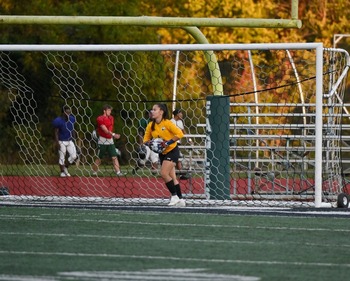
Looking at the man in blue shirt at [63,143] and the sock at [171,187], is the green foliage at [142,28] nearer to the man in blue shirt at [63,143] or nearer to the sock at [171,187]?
the man in blue shirt at [63,143]

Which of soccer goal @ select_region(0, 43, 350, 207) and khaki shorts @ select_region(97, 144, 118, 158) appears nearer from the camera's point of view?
soccer goal @ select_region(0, 43, 350, 207)

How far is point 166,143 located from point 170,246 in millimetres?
6214

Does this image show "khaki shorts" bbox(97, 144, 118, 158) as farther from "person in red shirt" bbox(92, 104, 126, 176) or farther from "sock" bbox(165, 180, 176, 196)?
"sock" bbox(165, 180, 176, 196)

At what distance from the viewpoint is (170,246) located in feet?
43.5

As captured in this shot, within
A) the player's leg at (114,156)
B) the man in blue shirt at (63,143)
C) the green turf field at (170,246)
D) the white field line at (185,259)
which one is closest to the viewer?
the green turf field at (170,246)

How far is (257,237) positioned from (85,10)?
2750cm

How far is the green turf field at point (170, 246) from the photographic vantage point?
444 inches

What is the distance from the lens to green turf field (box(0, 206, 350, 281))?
11.3m

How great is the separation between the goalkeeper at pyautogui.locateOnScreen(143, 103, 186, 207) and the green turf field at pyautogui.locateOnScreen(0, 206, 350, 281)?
178cm

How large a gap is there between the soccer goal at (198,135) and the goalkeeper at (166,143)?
1.79 feet

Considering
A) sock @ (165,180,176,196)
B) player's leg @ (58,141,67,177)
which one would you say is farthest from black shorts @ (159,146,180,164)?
player's leg @ (58,141,67,177)

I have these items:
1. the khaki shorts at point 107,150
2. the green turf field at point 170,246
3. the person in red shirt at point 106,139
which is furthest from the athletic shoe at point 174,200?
the khaki shorts at point 107,150

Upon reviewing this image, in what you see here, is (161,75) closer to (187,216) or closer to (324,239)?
(187,216)

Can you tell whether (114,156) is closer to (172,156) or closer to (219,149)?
(219,149)
